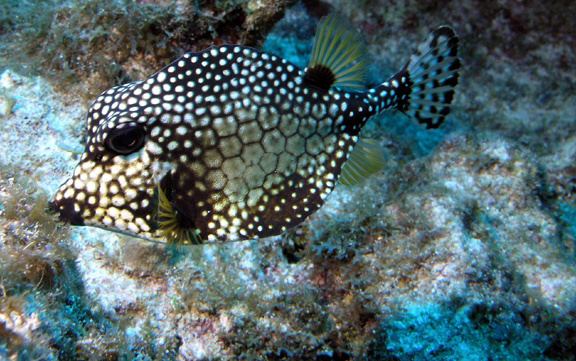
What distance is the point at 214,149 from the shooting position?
9.23ft

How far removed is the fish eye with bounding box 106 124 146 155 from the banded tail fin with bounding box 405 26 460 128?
2.32 m

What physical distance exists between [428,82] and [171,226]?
2.55 m

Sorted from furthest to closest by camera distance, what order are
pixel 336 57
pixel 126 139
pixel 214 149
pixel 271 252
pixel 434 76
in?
pixel 271 252 → pixel 434 76 → pixel 336 57 → pixel 214 149 → pixel 126 139

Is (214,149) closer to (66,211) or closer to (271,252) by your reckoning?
(66,211)

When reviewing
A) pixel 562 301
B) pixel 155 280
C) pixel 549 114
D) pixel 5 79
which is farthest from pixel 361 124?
pixel 549 114

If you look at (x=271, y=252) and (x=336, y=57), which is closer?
(x=336, y=57)

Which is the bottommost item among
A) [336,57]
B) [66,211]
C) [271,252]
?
[271,252]

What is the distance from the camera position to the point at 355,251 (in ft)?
12.9

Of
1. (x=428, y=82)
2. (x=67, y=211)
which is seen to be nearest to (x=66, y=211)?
(x=67, y=211)

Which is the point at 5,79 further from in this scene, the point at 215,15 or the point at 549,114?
the point at 549,114

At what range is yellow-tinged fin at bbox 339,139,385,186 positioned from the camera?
335 centimetres

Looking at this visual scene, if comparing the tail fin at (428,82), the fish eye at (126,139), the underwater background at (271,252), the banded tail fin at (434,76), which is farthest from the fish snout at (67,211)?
the banded tail fin at (434,76)

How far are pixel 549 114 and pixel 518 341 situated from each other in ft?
14.1

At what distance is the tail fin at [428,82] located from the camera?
3.63 meters
